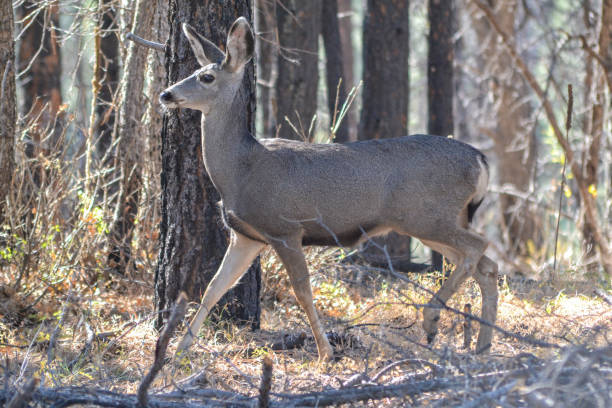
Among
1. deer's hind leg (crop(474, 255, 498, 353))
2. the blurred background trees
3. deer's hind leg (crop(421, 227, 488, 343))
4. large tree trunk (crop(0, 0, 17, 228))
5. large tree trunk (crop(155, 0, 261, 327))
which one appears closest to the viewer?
deer's hind leg (crop(421, 227, 488, 343))

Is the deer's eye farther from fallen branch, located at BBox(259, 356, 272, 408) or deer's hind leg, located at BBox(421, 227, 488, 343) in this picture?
fallen branch, located at BBox(259, 356, 272, 408)

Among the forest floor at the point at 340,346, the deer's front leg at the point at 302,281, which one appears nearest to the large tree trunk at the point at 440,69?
the forest floor at the point at 340,346

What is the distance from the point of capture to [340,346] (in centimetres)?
622

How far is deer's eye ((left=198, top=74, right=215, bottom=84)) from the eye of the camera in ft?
19.2

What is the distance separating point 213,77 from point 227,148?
54 centimetres

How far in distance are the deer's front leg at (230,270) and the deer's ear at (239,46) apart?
1291 millimetres

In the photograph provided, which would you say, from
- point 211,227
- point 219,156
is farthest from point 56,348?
point 219,156

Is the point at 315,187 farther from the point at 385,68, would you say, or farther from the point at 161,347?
the point at 385,68

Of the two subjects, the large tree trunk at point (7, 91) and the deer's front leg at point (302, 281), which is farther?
the large tree trunk at point (7, 91)

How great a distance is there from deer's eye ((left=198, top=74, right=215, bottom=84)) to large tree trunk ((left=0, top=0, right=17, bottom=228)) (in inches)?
92.5

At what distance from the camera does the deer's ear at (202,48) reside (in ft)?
19.8

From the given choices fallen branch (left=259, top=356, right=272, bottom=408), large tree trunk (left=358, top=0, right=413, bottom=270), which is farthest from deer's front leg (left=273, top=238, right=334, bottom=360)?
large tree trunk (left=358, top=0, right=413, bottom=270)

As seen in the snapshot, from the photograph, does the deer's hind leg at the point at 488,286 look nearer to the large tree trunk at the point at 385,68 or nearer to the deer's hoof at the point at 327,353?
the deer's hoof at the point at 327,353

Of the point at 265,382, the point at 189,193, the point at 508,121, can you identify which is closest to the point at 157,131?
the point at 189,193
